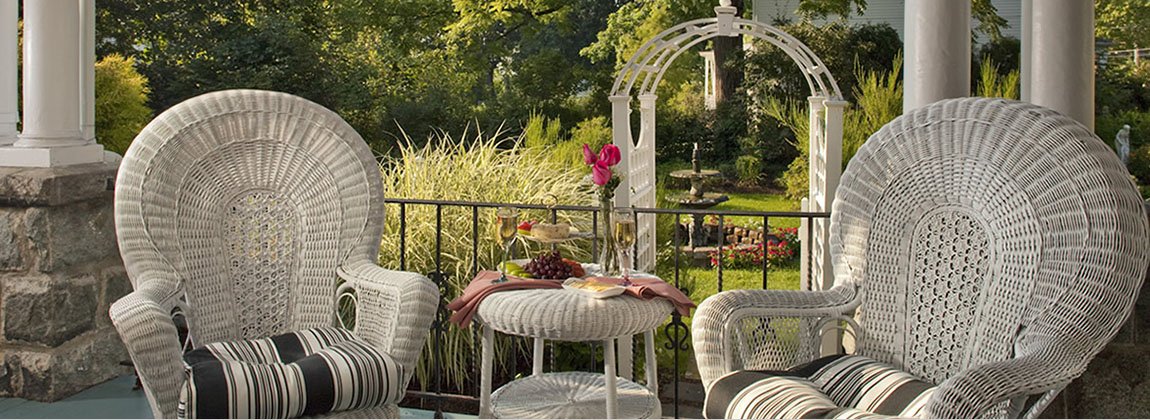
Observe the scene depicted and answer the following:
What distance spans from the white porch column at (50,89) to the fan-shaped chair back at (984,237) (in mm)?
2457

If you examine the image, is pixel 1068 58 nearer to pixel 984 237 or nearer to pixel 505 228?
pixel 984 237

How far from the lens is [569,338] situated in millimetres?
2430

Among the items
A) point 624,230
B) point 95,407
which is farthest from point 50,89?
point 624,230

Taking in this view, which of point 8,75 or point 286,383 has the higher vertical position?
point 8,75

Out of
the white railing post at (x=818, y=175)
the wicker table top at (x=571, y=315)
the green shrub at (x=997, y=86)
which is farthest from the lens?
the green shrub at (x=997, y=86)

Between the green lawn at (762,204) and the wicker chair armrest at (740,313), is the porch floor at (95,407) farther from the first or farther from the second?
the green lawn at (762,204)

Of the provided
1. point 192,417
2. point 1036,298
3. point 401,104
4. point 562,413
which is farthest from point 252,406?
point 401,104

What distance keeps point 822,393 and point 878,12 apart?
12619 mm

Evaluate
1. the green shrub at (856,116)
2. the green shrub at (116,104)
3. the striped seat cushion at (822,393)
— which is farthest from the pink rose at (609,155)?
the green shrub at (116,104)

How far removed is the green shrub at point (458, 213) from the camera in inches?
188

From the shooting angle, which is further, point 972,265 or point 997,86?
point 997,86

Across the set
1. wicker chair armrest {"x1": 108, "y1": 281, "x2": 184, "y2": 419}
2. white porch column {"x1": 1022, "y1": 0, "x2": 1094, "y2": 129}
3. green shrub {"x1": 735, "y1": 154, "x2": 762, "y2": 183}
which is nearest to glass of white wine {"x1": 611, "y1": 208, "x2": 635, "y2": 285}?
wicker chair armrest {"x1": 108, "y1": 281, "x2": 184, "y2": 419}

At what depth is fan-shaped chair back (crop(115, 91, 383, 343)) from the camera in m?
2.69

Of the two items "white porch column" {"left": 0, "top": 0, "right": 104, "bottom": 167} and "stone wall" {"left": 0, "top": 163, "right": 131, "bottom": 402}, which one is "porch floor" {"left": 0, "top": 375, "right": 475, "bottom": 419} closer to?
"stone wall" {"left": 0, "top": 163, "right": 131, "bottom": 402}
